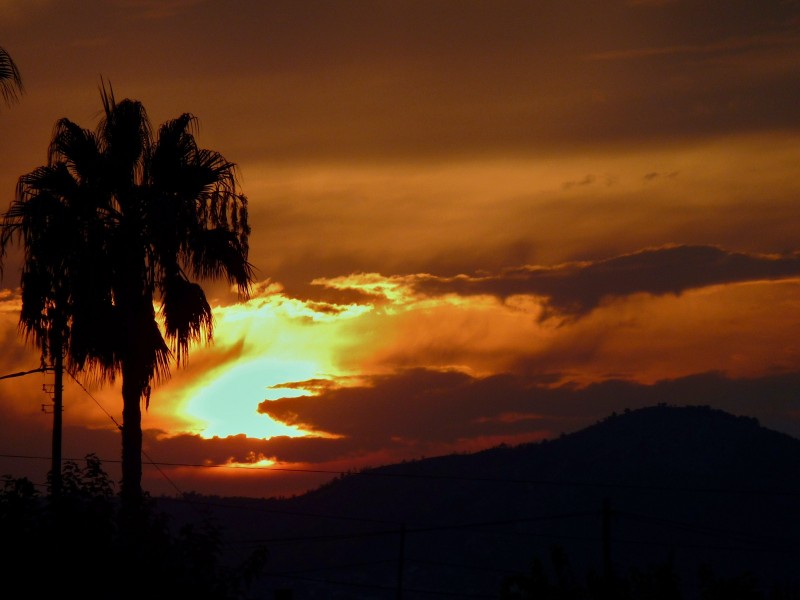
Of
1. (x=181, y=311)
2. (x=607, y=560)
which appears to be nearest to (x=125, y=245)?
(x=181, y=311)

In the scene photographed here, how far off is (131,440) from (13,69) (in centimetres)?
959

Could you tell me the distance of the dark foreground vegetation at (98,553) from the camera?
17266 mm

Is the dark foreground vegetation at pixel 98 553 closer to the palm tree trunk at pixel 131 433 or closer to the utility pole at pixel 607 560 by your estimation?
the palm tree trunk at pixel 131 433

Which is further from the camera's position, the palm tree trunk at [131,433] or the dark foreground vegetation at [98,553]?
the palm tree trunk at [131,433]

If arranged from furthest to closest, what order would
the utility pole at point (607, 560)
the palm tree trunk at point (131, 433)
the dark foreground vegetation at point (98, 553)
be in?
the utility pole at point (607, 560) → the palm tree trunk at point (131, 433) → the dark foreground vegetation at point (98, 553)

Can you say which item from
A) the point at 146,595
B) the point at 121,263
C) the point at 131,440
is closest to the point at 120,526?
the point at 146,595

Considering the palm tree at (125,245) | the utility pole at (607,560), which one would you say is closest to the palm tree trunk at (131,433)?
the palm tree at (125,245)

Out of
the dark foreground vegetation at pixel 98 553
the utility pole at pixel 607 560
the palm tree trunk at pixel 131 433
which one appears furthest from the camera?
the utility pole at pixel 607 560

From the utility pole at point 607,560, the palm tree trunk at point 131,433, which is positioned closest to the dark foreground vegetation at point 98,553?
the palm tree trunk at point 131,433

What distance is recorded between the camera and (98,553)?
17.9m

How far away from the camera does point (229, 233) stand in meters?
28.5

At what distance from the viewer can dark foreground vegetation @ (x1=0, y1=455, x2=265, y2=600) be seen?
56.6 feet

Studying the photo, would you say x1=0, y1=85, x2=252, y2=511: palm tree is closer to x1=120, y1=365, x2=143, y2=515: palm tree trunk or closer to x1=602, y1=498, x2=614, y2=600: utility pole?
x1=120, y1=365, x2=143, y2=515: palm tree trunk

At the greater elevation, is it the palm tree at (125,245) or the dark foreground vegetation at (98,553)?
the palm tree at (125,245)
